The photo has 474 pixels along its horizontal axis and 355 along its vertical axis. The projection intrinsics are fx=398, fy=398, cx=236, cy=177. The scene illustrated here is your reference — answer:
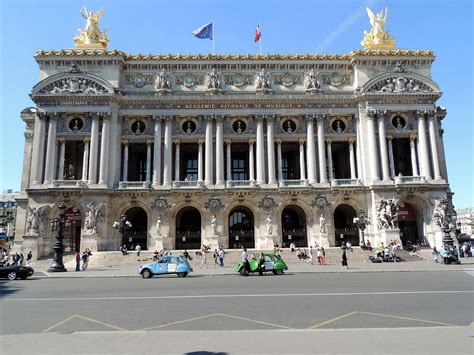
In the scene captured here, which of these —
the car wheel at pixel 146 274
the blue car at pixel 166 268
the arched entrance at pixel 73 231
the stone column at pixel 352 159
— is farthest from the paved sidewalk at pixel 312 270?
the stone column at pixel 352 159


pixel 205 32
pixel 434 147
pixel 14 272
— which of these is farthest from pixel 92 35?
pixel 434 147

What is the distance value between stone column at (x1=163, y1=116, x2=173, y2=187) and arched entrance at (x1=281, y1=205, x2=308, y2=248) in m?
15.1

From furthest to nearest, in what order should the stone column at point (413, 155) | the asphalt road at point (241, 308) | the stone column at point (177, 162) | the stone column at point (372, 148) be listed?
the stone column at point (413, 155) < the stone column at point (177, 162) < the stone column at point (372, 148) < the asphalt road at point (241, 308)

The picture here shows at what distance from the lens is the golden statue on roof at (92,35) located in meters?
50.1

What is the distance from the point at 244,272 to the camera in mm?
26125

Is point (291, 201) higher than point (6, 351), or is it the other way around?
point (291, 201)

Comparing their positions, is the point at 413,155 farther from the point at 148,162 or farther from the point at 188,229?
the point at 148,162

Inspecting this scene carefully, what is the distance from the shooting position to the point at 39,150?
46750 millimetres

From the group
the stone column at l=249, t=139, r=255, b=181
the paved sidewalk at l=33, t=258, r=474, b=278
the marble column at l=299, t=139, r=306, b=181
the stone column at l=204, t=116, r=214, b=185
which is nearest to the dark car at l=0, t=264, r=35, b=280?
the paved sidewalk at l=33, t=258, r=474, b=278

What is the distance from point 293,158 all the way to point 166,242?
21245 mm

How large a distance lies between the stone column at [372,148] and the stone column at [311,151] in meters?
6.60

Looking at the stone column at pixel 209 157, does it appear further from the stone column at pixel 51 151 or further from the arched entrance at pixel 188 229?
the stone column at pixel 51 151

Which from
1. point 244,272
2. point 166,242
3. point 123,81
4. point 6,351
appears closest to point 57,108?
point 123,81

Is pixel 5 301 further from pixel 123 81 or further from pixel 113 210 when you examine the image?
pixel 123 81
